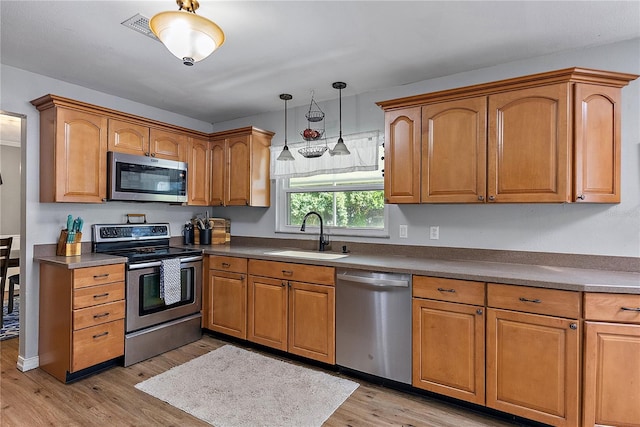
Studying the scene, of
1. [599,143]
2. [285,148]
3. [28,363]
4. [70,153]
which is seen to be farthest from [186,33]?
[28,363]

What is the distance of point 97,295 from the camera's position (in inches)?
106

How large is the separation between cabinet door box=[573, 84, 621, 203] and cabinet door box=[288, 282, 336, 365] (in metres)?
1.87

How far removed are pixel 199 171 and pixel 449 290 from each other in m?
2.94

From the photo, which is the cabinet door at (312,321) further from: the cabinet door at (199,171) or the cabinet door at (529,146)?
the cabinet door at (199,171)

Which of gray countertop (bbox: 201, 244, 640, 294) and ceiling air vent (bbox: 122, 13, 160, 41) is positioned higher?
ceiling air vent (bbox: 122, 13, 160, 41)

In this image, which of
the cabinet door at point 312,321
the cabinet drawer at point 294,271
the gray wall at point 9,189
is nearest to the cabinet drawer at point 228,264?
the cabinet drawer at point 294,271

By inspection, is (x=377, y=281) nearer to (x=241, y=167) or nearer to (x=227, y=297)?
(x=227, y=297)

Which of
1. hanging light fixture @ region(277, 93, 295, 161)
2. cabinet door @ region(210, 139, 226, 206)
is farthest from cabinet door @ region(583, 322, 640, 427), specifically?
cabinet door @ region(210, 139, 226, 206)

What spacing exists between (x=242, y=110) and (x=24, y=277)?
2.53 meters

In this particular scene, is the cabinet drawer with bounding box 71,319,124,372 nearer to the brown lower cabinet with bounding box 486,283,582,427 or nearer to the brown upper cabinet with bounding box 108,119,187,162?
the brown upper cabinet with bounding box 108,119,187,162

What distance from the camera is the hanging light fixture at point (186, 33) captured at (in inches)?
62.6

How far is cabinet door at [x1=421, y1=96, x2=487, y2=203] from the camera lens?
2477 mm

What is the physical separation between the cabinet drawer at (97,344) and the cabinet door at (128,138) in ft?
5.02

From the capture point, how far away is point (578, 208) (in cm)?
242
